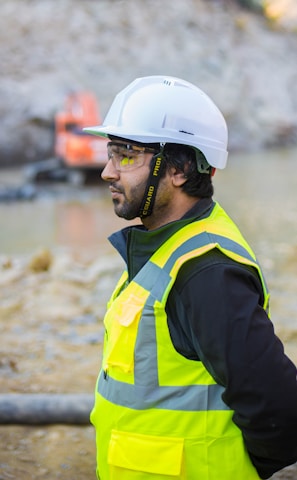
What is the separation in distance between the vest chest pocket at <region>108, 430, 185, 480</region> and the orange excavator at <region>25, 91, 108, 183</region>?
15461 millimetres

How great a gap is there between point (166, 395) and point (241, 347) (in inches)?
11.7

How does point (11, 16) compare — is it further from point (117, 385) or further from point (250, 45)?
point (117, 385)

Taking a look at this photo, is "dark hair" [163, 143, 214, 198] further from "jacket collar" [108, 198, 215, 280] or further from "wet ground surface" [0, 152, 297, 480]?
"wet ground surface" [0, 152, 297, 480]

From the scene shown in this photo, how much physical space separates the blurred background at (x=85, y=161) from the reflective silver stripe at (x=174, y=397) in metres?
1.34

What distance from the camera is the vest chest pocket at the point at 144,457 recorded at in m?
1.89

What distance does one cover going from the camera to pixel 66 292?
700 centimetres

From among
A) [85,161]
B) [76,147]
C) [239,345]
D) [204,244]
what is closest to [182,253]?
[204,244]

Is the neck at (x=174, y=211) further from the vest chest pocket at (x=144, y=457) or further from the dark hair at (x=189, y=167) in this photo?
the vest chest pocket at (x=144, y=457)

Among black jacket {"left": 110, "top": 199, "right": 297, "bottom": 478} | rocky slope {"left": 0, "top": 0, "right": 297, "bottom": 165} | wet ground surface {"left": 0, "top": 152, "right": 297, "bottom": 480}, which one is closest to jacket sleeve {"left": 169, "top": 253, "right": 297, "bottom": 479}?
black jacket {"left": 110, "top": 199, "right": 297, "bottom": 478}

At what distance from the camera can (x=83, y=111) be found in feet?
59.2

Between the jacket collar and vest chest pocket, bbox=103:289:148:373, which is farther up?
the jacket collar

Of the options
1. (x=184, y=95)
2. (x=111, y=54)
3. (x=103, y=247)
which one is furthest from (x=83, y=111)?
(x=184, y=95)

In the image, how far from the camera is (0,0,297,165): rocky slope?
2378 cm

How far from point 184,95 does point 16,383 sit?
283 cm
